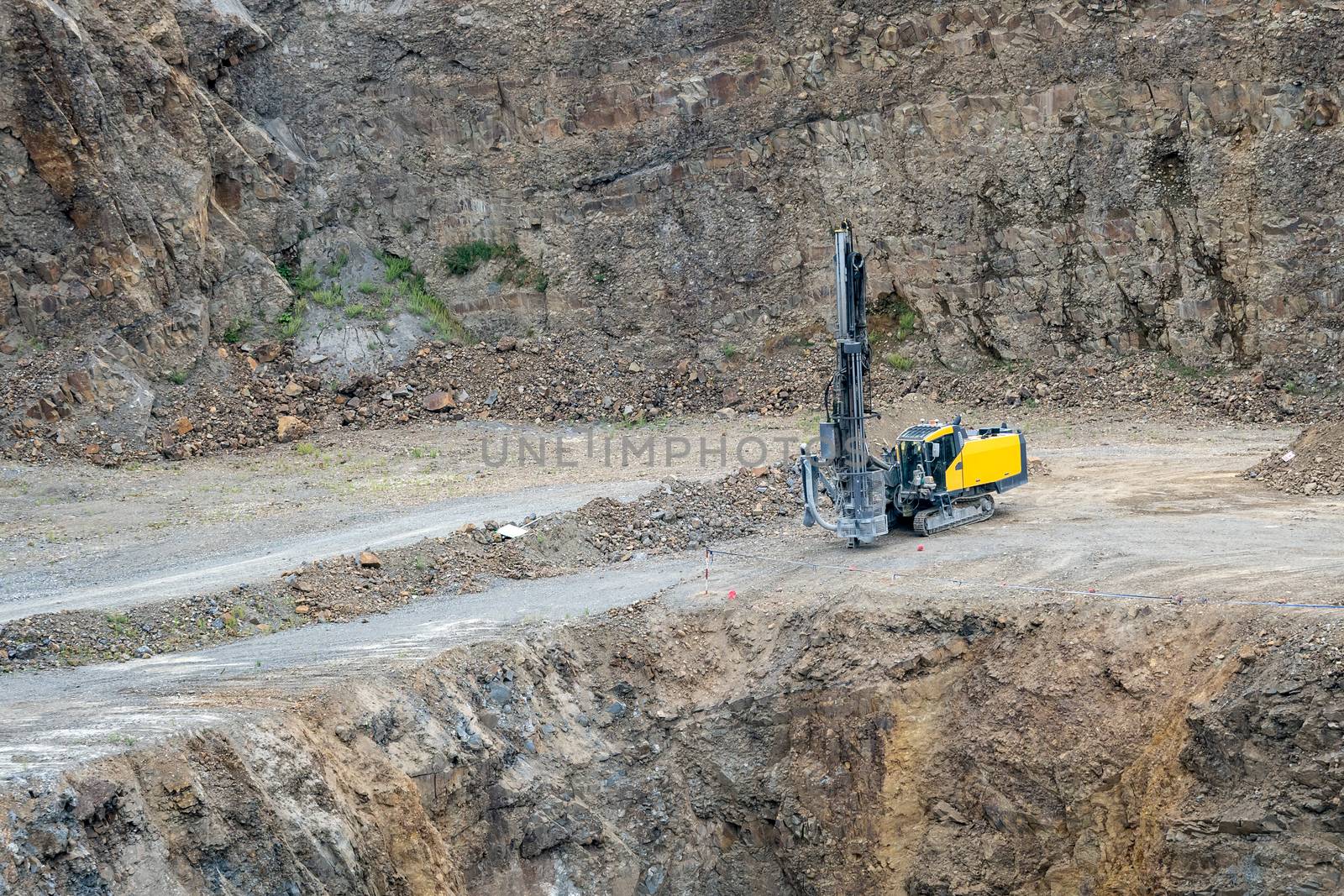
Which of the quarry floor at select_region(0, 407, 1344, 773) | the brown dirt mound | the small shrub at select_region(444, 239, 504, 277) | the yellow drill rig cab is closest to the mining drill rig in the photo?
the yellow drill rig cab

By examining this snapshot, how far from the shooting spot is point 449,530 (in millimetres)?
18141

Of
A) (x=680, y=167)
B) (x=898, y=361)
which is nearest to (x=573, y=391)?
(x=680, y=167)

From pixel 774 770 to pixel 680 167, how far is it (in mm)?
17896

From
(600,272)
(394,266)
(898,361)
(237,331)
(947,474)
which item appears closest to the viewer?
(947,474)

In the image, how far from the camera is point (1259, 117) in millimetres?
24719

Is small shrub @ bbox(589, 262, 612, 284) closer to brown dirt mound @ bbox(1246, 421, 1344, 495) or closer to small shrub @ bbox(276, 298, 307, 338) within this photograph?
small shrub @ bbox(276, 298, 307, 338)

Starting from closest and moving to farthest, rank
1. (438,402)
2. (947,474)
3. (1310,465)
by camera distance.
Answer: (947,474) → (1310,465) → (438,402)

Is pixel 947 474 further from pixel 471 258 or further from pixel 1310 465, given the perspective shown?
pixel 471 258

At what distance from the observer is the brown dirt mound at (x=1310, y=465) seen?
59.0 feet

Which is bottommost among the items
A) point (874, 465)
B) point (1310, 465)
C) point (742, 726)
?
point (742, 726)

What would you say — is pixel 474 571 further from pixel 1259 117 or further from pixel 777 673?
pixel 1259 117

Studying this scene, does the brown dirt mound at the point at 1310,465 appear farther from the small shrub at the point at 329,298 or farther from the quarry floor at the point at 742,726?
the small shrub at the point at 329,298

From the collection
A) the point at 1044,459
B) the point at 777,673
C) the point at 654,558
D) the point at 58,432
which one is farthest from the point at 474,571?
the point at 58,432

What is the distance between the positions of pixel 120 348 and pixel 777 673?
18.1m
